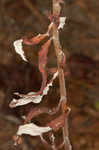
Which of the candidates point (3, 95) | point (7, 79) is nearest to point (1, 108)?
point (3, 95)

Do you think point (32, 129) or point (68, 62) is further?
point (68, 62)

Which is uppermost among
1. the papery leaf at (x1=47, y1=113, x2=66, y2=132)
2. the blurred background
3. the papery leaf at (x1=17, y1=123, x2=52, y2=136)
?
the papery leaf at (x1=47, y1=113, x2=66, y2=132)

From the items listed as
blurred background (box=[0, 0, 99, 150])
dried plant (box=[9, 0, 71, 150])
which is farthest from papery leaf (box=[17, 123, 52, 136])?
blurred background (box=[0, 0, 99, 150])

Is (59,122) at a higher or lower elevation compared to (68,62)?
higher

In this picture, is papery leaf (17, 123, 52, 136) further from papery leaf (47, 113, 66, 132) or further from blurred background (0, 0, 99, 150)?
blurred background (0, 0, 99, 150)

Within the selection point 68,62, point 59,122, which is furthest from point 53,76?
point 68,62

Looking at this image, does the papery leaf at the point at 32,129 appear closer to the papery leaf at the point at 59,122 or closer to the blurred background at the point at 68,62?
the papery leaf at the point at 59,122

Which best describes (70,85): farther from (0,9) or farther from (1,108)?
(0,9)

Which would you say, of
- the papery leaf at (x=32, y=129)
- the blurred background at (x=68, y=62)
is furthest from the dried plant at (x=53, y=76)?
the blurred background at (x=68, y=62)

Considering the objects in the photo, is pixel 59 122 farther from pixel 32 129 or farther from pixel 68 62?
pixel 68 62

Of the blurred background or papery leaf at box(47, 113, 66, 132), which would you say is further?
the blurred background
